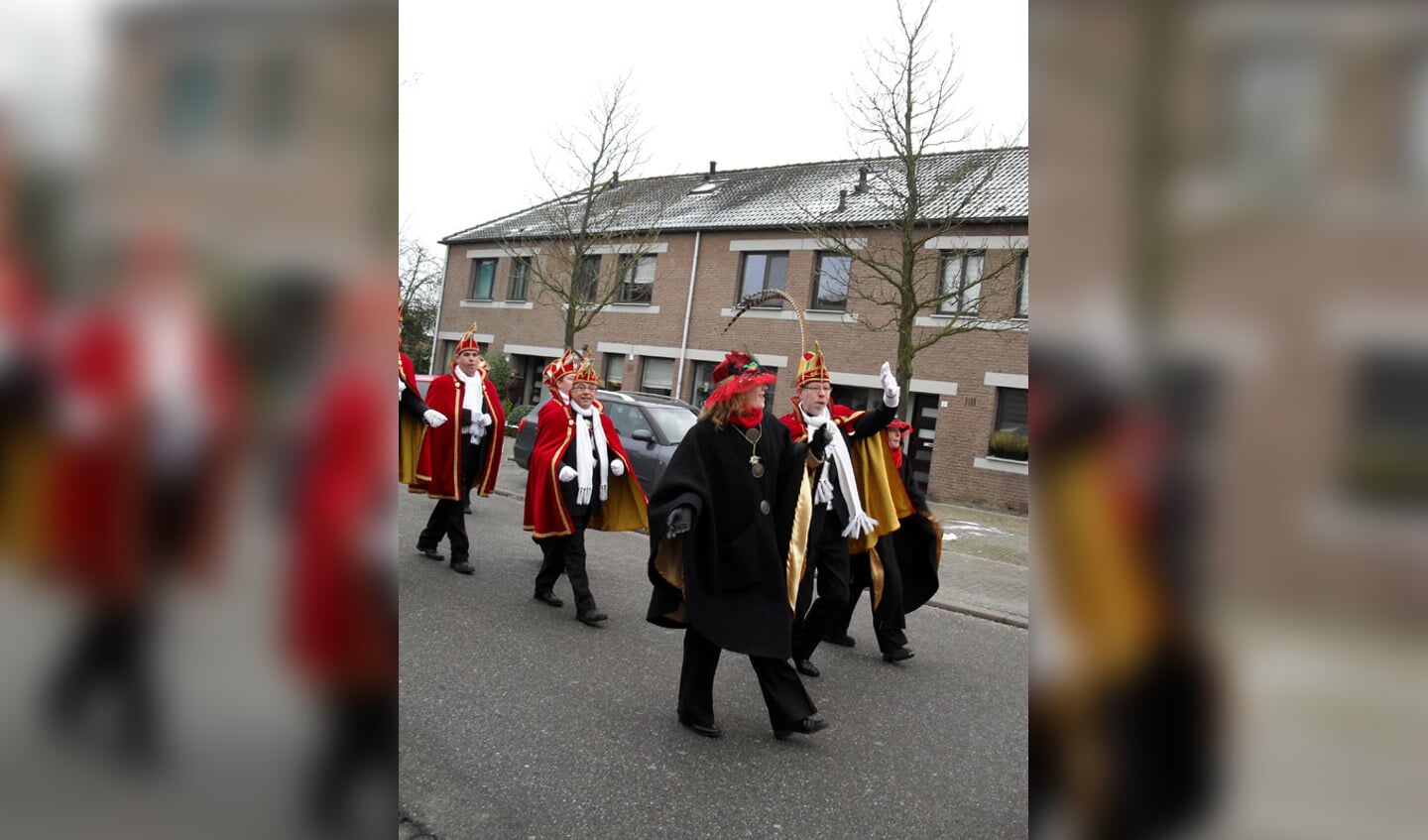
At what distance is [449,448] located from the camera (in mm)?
8516

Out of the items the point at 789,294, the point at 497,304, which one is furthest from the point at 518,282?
the point at 789,294

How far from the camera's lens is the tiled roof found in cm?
1920

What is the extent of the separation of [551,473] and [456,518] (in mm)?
1516

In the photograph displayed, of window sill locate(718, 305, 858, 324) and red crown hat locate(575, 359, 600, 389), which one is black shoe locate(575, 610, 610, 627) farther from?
window sill locate(718, 305, 858, 324)

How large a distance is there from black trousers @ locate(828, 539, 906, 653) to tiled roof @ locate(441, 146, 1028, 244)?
11.9m

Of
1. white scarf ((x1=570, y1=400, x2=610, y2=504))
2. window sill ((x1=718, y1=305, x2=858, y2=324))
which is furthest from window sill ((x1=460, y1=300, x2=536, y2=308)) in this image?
white scarf ((x1=570, y1=400, x2=610, y2=504))

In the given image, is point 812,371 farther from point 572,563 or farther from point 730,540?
point 572,563

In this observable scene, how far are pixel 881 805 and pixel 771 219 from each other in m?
22.5
